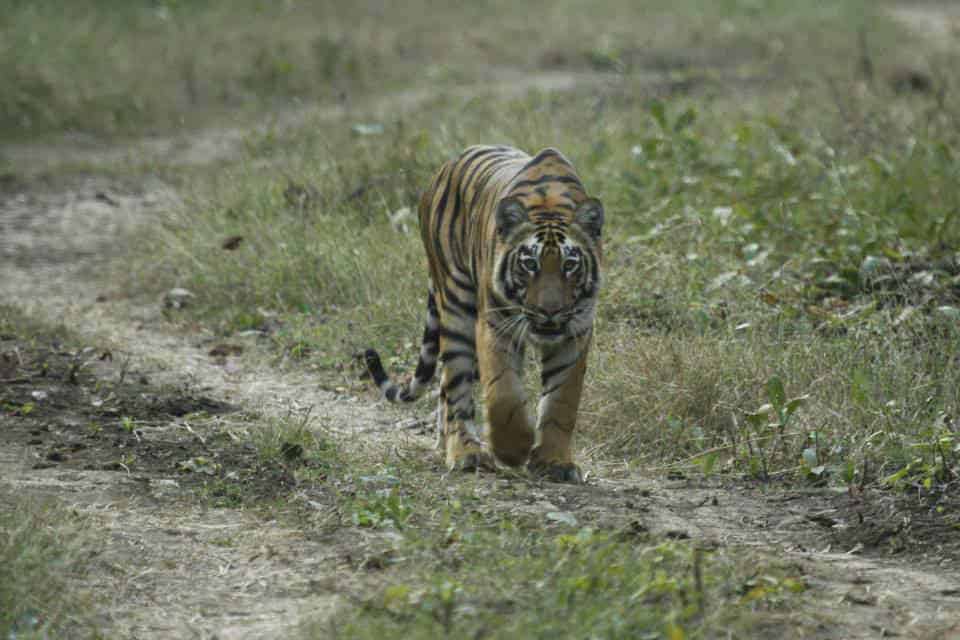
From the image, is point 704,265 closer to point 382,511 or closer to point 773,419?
point 773,419

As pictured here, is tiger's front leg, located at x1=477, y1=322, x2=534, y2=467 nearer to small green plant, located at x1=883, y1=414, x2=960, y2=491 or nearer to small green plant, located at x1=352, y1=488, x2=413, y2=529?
small green plant, located at x1=352, y1=488, x2=413, y2=529

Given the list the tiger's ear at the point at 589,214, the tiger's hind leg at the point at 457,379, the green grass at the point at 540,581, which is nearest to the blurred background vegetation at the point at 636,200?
the tiger's hind leg at the point at 457,379

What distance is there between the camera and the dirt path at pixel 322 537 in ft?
12.5

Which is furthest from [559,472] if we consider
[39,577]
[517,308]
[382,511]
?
[39,577]

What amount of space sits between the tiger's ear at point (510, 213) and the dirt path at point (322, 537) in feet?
3.01

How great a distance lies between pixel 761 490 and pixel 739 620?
147 centimetres

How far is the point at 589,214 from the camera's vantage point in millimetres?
4863

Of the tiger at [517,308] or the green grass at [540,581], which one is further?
the tiger at [517,308]

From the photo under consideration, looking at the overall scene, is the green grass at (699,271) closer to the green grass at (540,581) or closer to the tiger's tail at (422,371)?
the tiger's tail at (422,371)

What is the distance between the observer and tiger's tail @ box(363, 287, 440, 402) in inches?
225

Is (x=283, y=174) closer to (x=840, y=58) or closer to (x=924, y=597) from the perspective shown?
(x=924, y=597)

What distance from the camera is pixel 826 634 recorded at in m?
3.69

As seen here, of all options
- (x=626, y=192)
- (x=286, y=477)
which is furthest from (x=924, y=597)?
(x=626, y=192)

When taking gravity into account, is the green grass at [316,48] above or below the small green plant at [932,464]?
below
